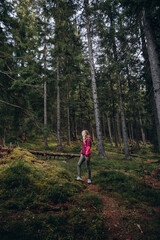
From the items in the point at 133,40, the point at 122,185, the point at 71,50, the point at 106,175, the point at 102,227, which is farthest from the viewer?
the point at 71,50

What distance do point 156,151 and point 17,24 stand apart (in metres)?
22.1

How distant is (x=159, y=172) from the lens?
762 centimetres

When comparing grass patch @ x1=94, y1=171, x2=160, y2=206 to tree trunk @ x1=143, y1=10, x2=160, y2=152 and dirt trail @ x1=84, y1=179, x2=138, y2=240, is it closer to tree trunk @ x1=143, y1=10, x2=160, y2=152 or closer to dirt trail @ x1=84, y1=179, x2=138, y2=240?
dirt trail @ x1=84, y1=179, x2=138, y2=240

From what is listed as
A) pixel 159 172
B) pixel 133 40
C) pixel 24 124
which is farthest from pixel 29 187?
pixel 133 40

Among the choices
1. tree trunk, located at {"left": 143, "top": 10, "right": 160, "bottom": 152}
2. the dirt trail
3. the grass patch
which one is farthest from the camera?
tree trunk, located at {"left": 143, "top": 10, "right": 160, "bottom": 152}

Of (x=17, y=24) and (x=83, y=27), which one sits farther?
(x=83, y=27)

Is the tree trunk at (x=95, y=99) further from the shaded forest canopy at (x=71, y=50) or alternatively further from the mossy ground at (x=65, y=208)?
the mossy ground at (x=65, y=208)

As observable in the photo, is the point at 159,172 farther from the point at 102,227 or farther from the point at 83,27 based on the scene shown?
the point at 83,27

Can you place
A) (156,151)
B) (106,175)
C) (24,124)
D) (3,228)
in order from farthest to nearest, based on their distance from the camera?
(156,151)
(24,124)
(106,175)
(3,228)

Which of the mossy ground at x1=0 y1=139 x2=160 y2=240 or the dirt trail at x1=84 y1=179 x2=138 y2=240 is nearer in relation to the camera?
the mossy ground at x1=0 y1=139 x2=160 y2=240

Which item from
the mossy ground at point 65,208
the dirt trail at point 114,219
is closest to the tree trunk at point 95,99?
the mossy ground at point 65,208

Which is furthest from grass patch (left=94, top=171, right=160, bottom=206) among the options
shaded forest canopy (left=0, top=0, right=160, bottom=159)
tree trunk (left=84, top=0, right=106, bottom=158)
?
tree trunk (left=84, top=0, right=106, bottom=158)

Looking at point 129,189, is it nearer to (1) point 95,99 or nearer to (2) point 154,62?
(2) point 154,62

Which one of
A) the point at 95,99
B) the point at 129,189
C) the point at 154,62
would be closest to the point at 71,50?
the point at 95,99
